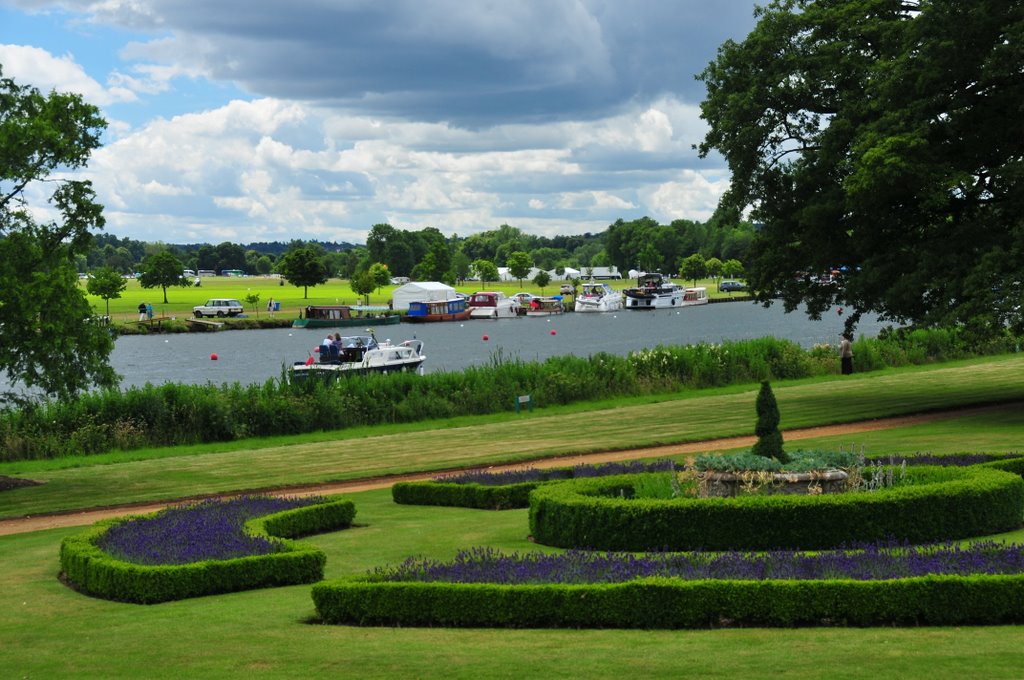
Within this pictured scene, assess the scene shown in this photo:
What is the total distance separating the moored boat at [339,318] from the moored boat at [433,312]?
194 cm

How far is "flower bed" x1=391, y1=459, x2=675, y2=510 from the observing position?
20.2 meters

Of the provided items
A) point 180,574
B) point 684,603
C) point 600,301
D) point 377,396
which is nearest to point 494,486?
point 180,574

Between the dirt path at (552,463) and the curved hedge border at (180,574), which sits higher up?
the curved hedge border at (180,574)

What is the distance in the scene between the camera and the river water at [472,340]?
79625 millimetres

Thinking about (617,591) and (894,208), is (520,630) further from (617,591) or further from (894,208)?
(894,208)

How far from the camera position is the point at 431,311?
128 meters

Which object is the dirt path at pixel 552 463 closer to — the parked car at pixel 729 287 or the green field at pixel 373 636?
the green field at pixel 373 636

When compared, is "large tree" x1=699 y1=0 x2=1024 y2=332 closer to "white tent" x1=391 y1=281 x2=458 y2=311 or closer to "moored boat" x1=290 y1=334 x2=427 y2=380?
"moored boat" x1=290 y1=334 x2=427 y2=380

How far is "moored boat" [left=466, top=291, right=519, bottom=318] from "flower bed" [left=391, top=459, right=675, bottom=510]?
114 meters

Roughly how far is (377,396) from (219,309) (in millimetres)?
86190

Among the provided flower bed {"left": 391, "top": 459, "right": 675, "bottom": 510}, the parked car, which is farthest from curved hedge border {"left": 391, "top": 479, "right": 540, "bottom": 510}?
the parked car

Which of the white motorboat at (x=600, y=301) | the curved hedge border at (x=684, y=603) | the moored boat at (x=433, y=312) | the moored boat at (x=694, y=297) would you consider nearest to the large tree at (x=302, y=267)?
the moored boat at (x=433, y=312)

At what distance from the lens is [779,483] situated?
16031mm

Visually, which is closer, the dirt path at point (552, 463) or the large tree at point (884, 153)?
the dirt path at point (552, 463)
